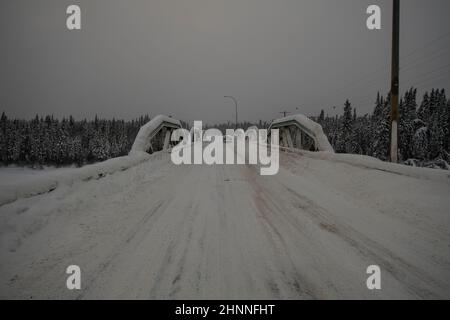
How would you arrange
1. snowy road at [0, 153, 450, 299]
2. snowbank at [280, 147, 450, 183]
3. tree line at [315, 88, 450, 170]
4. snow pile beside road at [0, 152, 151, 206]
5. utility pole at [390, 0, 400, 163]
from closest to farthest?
1. snowy road at [0, 153, 450, 299]
2. snow pile beside road at [0, 152, 151, 206]
3. snowbank at [280, 147, 450, 183]
4. utility pole at [390, 0, 400, 163]
5. tree line at [315, 88, 450, 170]

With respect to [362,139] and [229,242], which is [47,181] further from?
[362,139]

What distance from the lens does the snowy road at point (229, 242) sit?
221 centimetres

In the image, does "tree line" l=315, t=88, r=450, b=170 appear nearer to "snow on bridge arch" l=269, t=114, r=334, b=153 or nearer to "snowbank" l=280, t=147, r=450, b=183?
"snow on bridge arch" l=269, t=114, r=334, b=153

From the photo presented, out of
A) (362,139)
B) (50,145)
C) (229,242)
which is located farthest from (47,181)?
(50,145)

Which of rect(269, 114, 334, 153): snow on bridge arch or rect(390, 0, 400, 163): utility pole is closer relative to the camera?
rect(390, 0, 400, 163): utility pole

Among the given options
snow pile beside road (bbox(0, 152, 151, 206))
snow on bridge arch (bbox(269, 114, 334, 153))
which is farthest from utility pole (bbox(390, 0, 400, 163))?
snow pile beside road (bbox(0, 152, 151, 206))

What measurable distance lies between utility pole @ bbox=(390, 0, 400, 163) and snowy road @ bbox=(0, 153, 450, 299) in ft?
10.3

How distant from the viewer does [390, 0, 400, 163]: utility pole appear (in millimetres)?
7891

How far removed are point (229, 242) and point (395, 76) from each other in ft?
29.9
